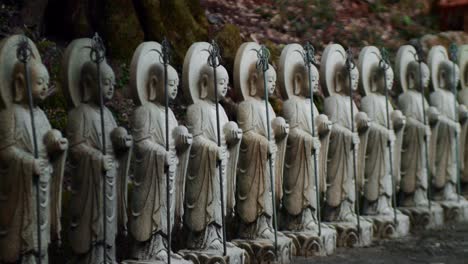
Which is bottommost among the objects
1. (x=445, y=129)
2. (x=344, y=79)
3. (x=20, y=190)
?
(x=20, y=190)

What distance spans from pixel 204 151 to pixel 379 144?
353cm

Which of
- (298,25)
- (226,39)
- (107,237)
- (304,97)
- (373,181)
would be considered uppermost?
(298,25)

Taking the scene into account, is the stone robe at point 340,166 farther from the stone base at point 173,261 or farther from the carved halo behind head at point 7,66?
the carved halo behind head at point 7,66

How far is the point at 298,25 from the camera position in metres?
18.3

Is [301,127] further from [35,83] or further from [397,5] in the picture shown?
[397,5]

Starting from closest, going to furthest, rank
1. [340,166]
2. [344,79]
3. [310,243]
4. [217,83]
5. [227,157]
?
1. [217,83]
2. [227,157]
3. [310,243]
4. [340,166]
5. [344,79]

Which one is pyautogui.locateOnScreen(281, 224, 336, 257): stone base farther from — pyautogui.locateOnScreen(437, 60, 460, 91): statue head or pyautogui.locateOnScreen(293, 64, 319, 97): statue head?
pyautogui.locateOnScreen(437, 60, 460, 91): statue head

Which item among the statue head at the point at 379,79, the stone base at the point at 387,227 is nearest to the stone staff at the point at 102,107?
the stone base at the point at 387,227

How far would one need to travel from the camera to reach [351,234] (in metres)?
12.2

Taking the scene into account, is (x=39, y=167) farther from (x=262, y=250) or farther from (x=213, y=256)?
(x=262, y=250)

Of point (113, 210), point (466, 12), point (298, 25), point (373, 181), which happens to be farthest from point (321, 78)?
point (466, 12)

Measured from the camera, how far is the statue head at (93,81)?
9.27m

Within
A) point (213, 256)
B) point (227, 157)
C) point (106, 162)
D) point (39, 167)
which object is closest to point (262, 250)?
point (213, 256)

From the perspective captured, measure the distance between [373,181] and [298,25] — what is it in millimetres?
5941
